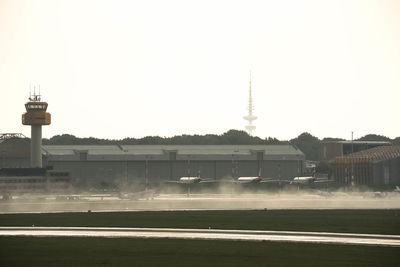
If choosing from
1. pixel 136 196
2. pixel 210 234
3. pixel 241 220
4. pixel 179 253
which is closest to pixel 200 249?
pixel 179 253

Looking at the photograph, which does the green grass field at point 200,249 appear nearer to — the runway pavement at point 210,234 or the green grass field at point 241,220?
the green grass field at point 241,220

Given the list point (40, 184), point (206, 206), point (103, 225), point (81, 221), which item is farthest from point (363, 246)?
point (40, 184)

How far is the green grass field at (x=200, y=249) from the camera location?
192 feet

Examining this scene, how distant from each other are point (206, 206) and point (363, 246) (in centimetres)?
6477

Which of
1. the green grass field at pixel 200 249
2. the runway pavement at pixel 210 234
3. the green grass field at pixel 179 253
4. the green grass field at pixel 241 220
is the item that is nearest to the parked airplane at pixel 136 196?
the green grass field at pixel 241 220

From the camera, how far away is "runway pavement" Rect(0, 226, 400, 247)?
72438 mm

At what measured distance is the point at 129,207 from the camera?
425ft

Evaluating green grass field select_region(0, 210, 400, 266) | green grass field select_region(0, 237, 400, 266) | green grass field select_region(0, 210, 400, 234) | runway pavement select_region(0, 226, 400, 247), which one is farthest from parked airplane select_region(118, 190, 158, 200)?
green grass field select_region(0, 237, 400, 266)

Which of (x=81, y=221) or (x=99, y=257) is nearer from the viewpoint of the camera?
(x=99, y=257)

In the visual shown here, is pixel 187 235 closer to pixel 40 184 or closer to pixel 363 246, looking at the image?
pixel 363 246

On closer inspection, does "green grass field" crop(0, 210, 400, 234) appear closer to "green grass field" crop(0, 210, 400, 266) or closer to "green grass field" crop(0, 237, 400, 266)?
"green grass field" crop(0, 210, 400, 266)

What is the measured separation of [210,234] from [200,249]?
12670 millimetres

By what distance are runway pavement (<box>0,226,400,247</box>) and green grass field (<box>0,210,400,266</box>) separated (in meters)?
3.23

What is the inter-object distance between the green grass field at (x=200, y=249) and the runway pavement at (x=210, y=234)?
3.23m
